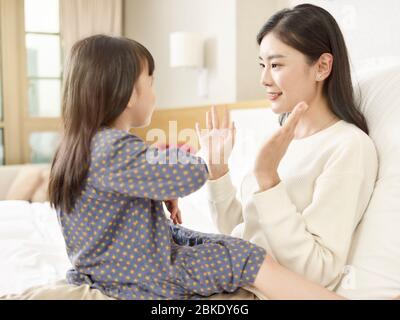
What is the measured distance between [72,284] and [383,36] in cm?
155

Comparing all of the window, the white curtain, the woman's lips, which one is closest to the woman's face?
the woman's lips

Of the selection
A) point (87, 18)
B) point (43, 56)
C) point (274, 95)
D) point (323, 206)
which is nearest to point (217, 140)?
point (274, 95)

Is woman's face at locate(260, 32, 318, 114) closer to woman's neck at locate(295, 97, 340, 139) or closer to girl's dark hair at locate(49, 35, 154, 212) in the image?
woman's neck at locate(295, 97, 340, 139)

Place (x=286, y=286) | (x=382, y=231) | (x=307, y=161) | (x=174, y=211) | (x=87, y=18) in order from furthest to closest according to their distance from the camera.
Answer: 1. (x=87, y=18)
2. (x=174, y=211)
3. (x=307, y=161)
4. (x=382, y=231)
5. (x=286, y=286)

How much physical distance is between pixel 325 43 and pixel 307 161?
0.31 meters

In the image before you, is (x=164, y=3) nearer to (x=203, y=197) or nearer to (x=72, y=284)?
(x=203, y=197)

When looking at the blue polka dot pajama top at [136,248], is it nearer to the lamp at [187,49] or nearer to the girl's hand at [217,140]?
the girl's hand at [217,140]

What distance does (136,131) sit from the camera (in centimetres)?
432

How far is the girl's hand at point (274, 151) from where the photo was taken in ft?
3.59

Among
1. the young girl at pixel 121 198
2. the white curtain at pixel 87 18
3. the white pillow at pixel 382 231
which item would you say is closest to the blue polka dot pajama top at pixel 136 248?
the young girl at pixel 121 198

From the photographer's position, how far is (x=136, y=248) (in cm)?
105

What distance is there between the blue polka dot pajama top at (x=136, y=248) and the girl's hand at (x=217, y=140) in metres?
0.26

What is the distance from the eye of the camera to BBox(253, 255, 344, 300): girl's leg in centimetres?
102

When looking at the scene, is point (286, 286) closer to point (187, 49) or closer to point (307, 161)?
point (307, 161)
